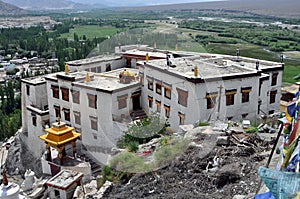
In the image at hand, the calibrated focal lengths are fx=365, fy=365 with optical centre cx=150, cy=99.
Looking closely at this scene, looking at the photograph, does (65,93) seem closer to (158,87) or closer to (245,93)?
(158,87)

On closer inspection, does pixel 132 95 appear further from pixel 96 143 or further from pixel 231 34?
pixel 231 34

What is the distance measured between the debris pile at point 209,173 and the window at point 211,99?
2.94 metres

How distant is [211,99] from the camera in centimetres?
1194

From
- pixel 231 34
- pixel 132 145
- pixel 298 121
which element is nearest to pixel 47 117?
pixel 132 145

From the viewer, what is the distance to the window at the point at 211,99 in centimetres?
1183

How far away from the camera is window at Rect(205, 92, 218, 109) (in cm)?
1183

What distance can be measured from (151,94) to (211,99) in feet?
9.66

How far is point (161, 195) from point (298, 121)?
137 inches

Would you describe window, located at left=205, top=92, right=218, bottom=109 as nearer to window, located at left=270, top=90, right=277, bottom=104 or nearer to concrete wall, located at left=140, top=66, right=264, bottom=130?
concrete wall, located at left=140, top=66, right=264, bottom=130

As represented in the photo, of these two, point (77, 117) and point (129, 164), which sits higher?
point (129, 164)

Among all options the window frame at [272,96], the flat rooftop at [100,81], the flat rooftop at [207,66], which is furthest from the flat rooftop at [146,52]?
the window frame at [272,96]

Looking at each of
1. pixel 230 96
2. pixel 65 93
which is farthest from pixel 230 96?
pixel 65 93

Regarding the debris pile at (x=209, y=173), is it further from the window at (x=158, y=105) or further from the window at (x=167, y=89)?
the window at (x=158, y=105)

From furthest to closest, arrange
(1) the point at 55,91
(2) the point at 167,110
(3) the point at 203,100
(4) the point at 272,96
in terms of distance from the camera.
Result: (1) the point at 55,91, (4) the point at 272,96, (2) the point at 167,110, (3) the point at 203,100
